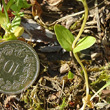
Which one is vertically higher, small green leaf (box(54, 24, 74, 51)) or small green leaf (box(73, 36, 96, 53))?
small green leaf (box(54, 24, 74, 51))

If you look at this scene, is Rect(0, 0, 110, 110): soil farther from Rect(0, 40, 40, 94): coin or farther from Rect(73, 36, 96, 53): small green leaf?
Rect(73, 36, 96, 53): small green leaf

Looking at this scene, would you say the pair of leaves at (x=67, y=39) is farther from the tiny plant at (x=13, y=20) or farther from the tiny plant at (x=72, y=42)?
the tiny plant at (x=13, y=20)

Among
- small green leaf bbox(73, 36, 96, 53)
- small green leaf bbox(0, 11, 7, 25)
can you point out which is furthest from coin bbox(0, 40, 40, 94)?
small green leaf bbox(73, 36, 96, 53)

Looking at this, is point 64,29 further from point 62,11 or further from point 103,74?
point 103,74

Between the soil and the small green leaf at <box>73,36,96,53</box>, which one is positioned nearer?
the small green leaf at <box>73,36,96,53</box>

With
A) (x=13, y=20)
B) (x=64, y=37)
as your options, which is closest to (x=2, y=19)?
(x=13, y=20)

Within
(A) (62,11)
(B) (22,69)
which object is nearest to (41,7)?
(A) (62,11)
